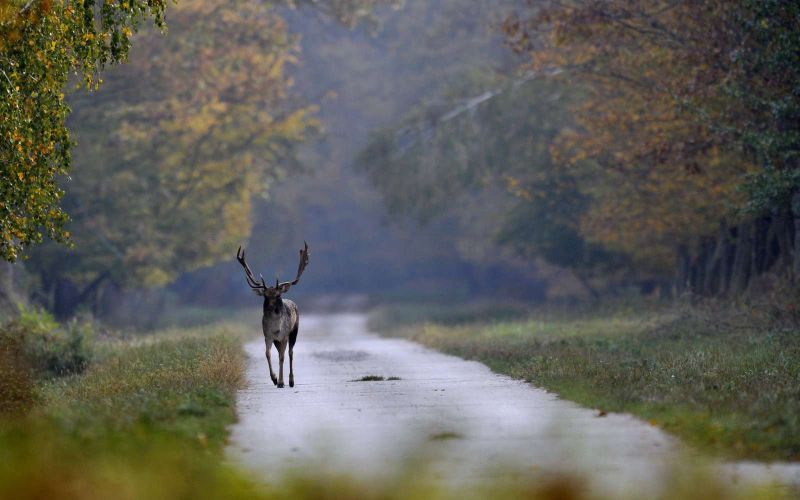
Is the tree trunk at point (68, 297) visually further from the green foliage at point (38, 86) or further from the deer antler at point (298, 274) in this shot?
the green foliage at point (38, 86)

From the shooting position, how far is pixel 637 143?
38750 mm

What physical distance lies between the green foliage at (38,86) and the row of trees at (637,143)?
13324 mm

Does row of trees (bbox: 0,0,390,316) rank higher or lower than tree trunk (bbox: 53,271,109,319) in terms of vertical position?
higher

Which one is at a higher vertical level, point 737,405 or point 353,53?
point 353,53

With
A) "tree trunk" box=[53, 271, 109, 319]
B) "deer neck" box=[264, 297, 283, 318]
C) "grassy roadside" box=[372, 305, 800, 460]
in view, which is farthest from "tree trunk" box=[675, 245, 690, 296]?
"deer neck" box=[264, 297, 283, 318]

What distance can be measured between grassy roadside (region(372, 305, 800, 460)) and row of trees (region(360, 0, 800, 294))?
10.7 feet

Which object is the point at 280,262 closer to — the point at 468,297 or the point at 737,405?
the point at 468,297

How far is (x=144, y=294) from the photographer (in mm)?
68562

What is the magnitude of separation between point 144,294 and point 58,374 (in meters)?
40.8

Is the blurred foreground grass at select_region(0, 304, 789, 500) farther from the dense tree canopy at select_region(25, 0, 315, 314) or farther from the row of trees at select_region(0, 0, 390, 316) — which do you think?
the dense tree canopy at select_region(25, 0, 315, 314)

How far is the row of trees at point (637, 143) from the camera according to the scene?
28.0 meters

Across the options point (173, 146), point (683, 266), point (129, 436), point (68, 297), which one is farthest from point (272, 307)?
point (68, 297)

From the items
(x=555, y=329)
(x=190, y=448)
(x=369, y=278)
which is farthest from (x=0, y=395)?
(x=369, y=278)

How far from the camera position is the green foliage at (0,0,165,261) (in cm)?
1764
